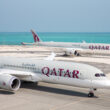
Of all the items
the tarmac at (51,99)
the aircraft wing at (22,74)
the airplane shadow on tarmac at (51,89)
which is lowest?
the tarmac at (51,99)

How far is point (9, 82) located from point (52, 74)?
14.7 feet

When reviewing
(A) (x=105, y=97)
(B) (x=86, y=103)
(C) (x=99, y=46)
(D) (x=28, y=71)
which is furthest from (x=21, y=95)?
(C) (x=99, y=46)

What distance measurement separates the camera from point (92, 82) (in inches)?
984

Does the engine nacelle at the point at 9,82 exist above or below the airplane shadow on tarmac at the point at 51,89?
above

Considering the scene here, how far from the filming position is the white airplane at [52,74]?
2525cm

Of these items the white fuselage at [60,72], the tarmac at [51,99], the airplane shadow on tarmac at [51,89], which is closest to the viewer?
the tarmac at [51,99]

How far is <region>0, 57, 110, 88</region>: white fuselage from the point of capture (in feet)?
82.6

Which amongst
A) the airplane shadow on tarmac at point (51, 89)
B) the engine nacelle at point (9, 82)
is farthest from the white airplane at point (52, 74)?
the airplane shadow on tarmac at point (51, 89)

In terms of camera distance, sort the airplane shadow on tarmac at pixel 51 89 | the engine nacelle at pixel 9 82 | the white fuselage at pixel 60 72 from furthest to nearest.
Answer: the airplane shadow on tarmac at pixel 51 89
the engine nacelle at pixel 9 82
the white fuselage at pixel 60 72

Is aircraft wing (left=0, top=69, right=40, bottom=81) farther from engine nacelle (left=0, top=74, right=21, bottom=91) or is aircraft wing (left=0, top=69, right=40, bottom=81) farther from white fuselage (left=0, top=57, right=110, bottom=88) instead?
engine nacelle (left=0, top=74, right=21, bottom=91)

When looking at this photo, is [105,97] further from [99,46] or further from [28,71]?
[99,46]

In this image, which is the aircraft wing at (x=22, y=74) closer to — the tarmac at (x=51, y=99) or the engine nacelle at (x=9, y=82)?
the tarmac at (x=51, y=99)

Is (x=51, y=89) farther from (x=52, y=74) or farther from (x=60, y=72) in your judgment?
(x=60, y=72)

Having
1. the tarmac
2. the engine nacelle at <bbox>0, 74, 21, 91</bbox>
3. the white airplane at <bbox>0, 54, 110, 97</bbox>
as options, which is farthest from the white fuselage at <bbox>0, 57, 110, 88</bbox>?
the engine nacelle at <bbox>0, 74, 21, 91</bbox>
